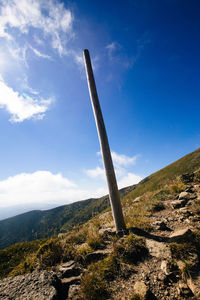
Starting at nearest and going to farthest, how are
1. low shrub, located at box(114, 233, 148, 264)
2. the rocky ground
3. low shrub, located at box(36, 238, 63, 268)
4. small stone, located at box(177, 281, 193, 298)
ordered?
small stone, located at box(177, 281, 193, 298) → the rocky ground → low shrub, located at box(114, 233, 148, 264) → low shrub, located at box(36, 238, 63, 268)

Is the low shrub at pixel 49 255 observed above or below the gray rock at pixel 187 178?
below

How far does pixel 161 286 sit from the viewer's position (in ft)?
7.14

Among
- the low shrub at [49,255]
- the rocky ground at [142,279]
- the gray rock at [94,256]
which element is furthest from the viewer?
the low shrub at [49,255]

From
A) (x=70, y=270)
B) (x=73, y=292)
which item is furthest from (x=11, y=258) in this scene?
(x=73, y=292)

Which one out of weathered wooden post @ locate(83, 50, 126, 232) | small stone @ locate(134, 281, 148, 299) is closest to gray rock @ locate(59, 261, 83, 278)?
small stone @ locate(134, 281, 148, 299)

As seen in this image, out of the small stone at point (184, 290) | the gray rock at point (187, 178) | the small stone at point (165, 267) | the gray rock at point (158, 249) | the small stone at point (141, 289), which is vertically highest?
the gray rock at point (187, 178)

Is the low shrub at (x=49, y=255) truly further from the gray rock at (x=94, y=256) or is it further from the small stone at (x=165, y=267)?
the small stone at (x=165, y=267)

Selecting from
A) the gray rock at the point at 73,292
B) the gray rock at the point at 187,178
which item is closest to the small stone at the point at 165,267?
the gray rock at the point at 73,292

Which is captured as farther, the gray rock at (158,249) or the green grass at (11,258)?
the green grass at (11,258)

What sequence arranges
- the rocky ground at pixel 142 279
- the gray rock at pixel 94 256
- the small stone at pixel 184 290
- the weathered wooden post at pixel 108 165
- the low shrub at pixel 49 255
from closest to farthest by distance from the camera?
the small stone at pixel 184 290, the rocky ground at pixel 142 279, the gray rock at pixel 94 256, the low shrub at pixel 49 255, the weathered wooden post at pixel 108 165

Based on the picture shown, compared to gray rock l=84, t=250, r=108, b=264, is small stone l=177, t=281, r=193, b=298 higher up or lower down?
lower down

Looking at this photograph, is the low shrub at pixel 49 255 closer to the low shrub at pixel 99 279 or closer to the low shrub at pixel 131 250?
the low shrub at pixel 99 279

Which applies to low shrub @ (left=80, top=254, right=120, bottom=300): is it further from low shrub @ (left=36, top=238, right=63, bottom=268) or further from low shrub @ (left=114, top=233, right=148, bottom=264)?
low shrub @ (left=36, top=238, right=63, bottom=268)

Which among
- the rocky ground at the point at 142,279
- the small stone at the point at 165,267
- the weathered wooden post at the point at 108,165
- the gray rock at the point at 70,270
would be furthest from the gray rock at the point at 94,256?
the small stone at the point at 165,267
